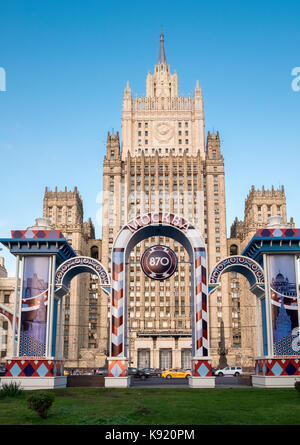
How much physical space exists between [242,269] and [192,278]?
150 inches

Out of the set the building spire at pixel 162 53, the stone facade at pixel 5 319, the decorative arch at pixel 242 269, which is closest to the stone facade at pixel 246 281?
the stone facade at pixel 5 319

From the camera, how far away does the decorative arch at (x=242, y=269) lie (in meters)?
32.3

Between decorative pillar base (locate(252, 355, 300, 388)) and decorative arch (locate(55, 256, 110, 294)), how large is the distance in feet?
37.5

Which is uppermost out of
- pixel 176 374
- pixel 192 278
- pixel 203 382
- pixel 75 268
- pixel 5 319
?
pixel 75 268

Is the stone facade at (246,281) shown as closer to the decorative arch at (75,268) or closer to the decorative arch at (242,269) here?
the decorative arch at (242,269)

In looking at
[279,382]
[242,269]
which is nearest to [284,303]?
[242,269]

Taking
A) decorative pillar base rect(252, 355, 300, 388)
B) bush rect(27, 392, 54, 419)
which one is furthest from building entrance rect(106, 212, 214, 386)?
bush rect(27, 392, 54, 419)

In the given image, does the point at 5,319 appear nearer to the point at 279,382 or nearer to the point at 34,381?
the point at 34,381

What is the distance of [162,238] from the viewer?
99188mm

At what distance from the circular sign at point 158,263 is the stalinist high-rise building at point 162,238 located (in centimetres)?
5955

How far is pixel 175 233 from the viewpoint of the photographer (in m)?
34.4

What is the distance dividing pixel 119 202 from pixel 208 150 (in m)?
22.7
